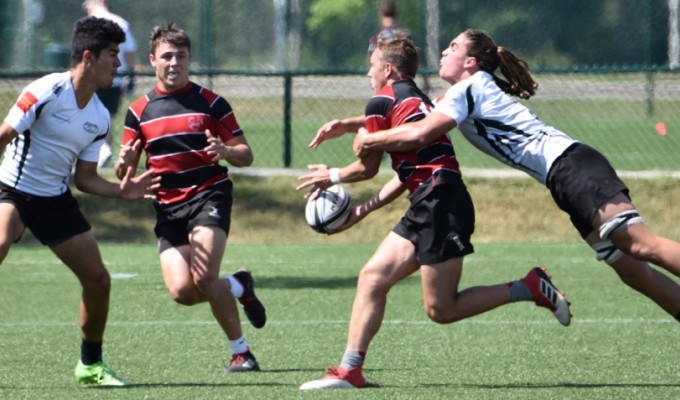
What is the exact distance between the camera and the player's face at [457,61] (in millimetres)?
7477

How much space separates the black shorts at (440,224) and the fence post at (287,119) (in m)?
9.30

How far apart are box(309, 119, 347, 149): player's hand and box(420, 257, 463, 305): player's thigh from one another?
0.92 metres

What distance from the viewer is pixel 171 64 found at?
8.16m

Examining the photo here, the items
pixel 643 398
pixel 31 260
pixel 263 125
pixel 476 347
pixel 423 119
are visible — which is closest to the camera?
pixel 643 398

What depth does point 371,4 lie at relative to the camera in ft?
68.2

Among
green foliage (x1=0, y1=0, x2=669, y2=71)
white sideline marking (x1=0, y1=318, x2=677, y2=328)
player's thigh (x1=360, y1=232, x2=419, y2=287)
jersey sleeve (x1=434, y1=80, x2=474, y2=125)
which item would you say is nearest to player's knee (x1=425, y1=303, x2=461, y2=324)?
player's thigh (x1=360, y1=232, x2=419, y2=287)

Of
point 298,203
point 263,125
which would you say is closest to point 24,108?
point 298,203

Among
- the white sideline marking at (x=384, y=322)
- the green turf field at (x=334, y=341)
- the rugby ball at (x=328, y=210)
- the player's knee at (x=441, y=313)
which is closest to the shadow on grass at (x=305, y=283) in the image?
the green turf field at (x=334, y=341)

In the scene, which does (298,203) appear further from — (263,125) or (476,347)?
(476,347)

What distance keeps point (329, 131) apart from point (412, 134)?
0.75 meters

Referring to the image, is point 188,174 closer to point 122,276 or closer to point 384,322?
point 384,322

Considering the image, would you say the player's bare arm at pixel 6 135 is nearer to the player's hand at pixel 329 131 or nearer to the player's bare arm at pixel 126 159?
the player's bare arm at pixel 126 159

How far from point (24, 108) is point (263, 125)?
1173 cm

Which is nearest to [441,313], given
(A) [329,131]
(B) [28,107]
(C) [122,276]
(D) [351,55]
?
(A) [329,131]
